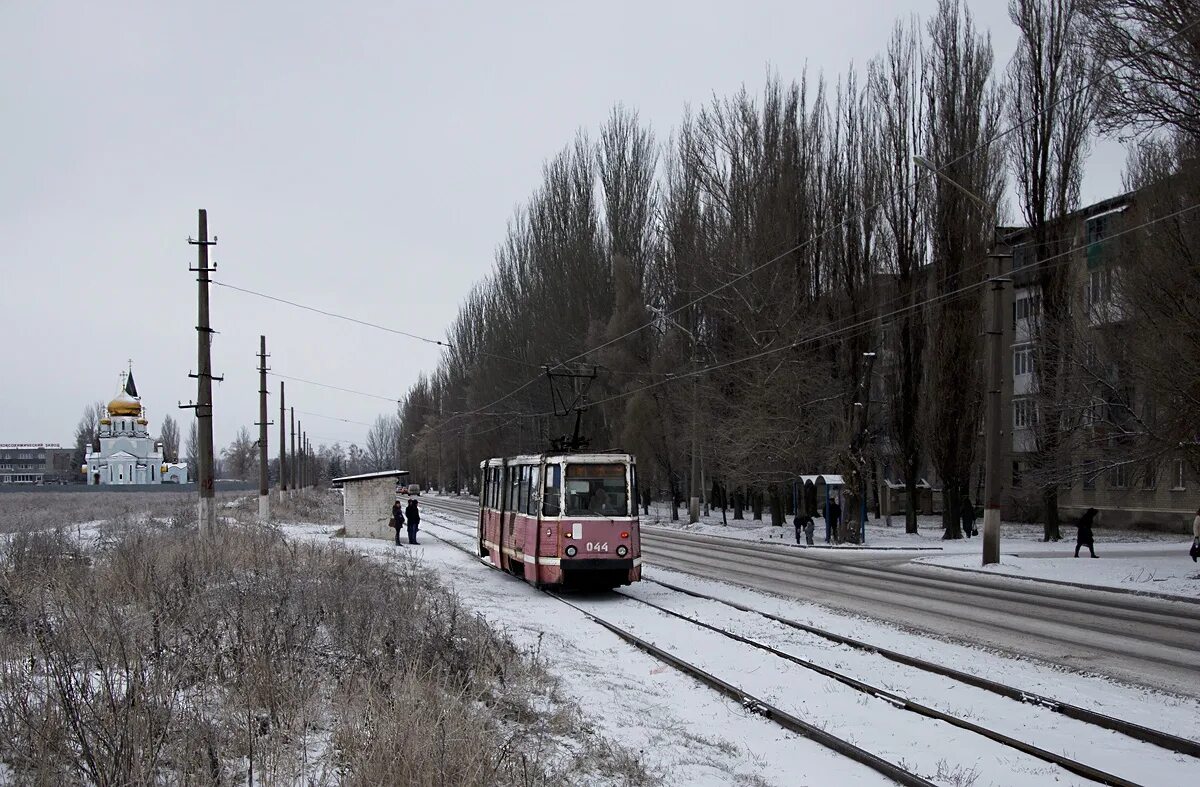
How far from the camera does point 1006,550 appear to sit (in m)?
31.6

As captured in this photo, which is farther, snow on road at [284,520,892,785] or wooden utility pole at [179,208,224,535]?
wooden utility pole at [179,208,224,535]

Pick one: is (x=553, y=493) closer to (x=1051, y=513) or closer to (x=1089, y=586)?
(x=1089, y=586)

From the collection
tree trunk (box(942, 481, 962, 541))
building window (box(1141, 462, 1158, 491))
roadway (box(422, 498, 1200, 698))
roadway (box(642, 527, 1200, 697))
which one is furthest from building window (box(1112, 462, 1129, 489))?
tree trunk (box(942, 481, 962, 541))

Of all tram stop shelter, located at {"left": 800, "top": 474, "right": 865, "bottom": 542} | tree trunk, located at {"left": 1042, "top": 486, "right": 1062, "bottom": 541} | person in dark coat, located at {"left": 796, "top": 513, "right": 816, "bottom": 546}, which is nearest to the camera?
tree trunk, located at {"left": 1042, "top": 486, "right": 1062, "bottom": 541}

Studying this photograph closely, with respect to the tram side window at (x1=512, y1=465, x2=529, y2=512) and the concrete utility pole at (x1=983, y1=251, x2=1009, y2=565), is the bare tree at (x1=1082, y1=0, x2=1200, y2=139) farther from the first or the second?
the tram side window at (x1=512, y1=465, x2=529, y2=512)

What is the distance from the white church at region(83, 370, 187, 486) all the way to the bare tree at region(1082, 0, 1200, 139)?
126 meters

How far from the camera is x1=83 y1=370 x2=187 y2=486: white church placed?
12850cm

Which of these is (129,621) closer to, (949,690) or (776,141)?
(949,690)

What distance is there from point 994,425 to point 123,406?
12592 cm

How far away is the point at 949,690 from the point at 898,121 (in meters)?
33.9

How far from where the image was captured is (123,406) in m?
131

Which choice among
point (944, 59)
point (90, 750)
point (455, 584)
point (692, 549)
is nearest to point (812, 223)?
point (944, 59)

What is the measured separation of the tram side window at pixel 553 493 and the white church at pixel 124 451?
122 metres

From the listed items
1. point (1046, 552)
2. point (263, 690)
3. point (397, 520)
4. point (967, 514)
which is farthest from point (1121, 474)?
point (263, 690)
